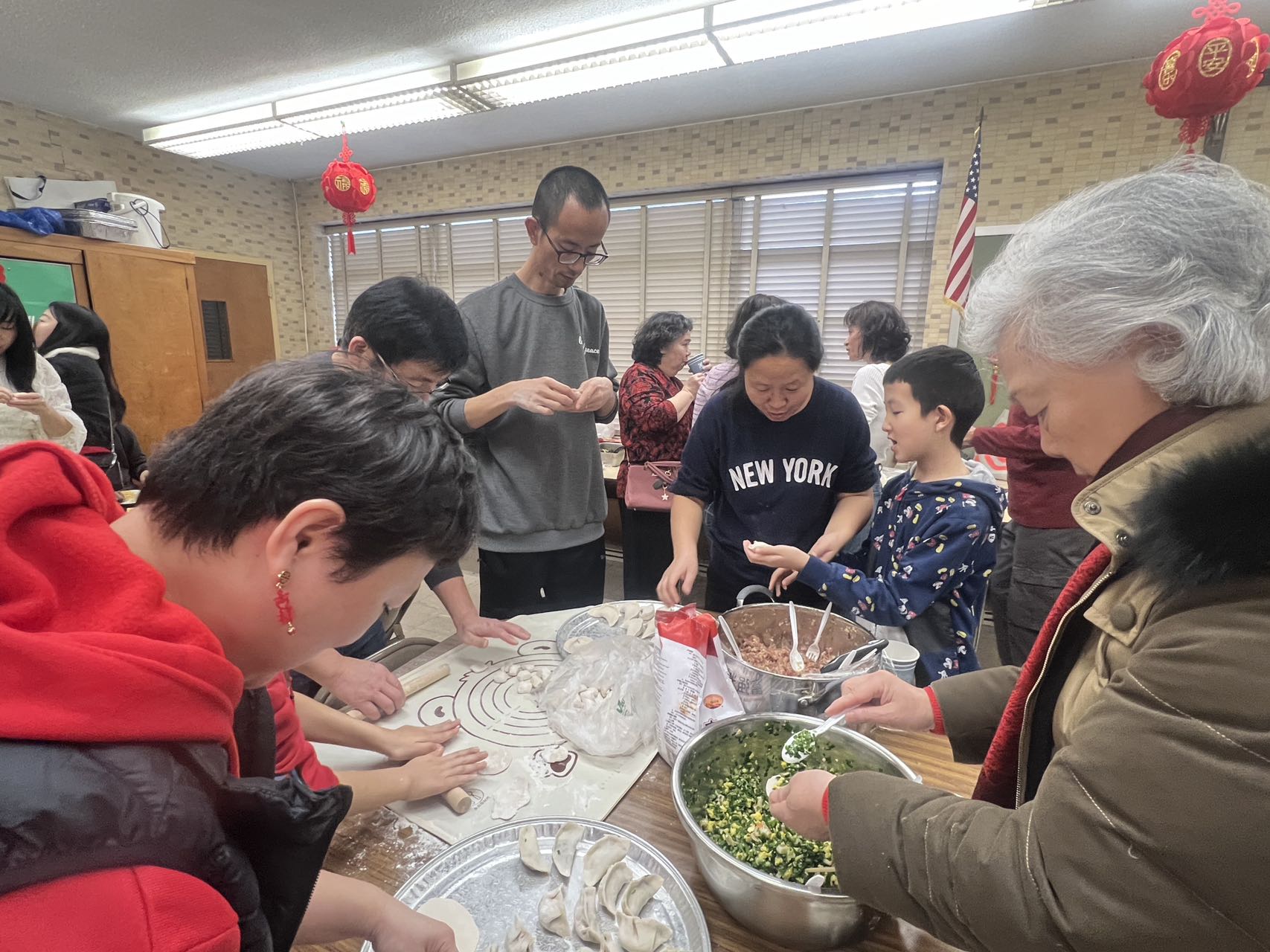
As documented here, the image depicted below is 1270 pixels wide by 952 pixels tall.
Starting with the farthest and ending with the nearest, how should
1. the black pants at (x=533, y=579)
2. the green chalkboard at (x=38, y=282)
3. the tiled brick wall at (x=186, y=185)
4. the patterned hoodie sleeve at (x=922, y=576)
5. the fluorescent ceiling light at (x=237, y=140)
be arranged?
1. the fluorescent ceiling light at (x=237, y=140)
2. the tiled brick wall at (x=186, y=185)
3. the green chalkboard at (x=38, y=282)
4. the black pants at (x=533, y=579)
5. the patterned hoodie sleeve at (x=922, y=576)

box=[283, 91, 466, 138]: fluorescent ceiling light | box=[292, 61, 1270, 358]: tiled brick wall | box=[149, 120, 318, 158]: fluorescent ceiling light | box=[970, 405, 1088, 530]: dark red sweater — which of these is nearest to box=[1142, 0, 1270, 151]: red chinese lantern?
box=[970, 405, 1088, 530]: dark red sweater

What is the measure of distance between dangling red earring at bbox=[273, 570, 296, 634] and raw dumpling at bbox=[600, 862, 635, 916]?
53cm

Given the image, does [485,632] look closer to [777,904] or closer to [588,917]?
[588,917]

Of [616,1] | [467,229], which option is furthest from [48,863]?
[467,229]

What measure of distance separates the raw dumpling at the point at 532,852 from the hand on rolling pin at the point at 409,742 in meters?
0.26

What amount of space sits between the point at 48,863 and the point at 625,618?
4.14 ft

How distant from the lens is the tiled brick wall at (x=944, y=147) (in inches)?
147

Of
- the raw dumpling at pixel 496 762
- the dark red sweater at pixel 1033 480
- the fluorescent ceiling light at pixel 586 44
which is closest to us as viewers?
the raw dumpling at pixel 496 762

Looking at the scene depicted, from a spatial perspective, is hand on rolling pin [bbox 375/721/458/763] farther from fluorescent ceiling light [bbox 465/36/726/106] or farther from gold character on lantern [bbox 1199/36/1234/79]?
fluorescent ceiling light [bbox 465/36/726/106]

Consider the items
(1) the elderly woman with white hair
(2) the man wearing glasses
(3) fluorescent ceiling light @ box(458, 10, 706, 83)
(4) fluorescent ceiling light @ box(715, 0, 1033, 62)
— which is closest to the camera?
(1) the elderly woman with white hair

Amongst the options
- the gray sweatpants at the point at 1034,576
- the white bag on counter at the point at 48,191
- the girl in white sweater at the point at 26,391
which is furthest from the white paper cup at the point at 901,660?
the white bag on counter at the point at 48,191

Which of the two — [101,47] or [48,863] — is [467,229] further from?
[48,863]

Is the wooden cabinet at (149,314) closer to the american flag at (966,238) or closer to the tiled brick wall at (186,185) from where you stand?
the tiled brick wall at (186,185)

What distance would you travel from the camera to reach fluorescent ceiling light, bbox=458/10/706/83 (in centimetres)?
325
